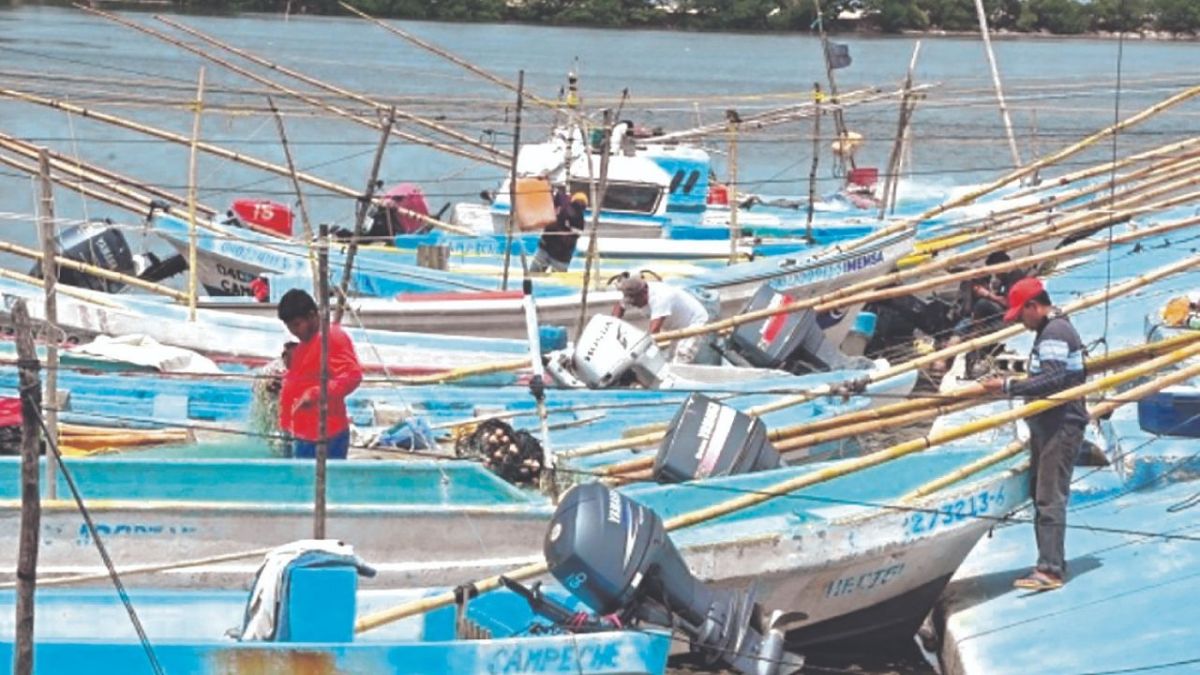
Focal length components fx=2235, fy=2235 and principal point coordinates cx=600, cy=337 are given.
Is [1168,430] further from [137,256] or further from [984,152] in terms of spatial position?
[984,152]

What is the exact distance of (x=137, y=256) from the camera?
21766mm

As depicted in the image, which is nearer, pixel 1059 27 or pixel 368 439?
pixel 368 439

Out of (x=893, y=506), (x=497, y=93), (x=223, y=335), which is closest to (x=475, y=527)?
(x=893, y=506)

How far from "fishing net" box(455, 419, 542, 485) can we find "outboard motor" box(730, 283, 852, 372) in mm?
4186

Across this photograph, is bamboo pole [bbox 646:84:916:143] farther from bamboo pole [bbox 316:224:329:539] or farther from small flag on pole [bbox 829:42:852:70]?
bamboo pole [bbox 316:224:329:539]

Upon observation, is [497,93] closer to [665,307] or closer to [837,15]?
[665,307]

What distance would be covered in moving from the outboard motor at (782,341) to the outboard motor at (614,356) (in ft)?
4.46

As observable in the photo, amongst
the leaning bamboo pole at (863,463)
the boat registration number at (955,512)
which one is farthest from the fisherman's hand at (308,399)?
the boat registration number at (955,512)

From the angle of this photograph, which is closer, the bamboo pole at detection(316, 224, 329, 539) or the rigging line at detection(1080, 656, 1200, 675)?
the bamboo pole at detection(316, 224, 329, 539)

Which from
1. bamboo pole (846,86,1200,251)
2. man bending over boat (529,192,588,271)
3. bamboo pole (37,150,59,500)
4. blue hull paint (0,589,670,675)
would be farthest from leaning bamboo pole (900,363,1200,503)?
man bending over boat (529,192,588,271)

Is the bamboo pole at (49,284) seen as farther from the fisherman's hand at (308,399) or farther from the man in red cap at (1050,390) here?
the man in red cap at (1050,390)

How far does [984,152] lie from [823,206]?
12677 millimetres

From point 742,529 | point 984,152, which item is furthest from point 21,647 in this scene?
point 984,152

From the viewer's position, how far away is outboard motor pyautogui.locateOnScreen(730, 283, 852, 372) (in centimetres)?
1653
